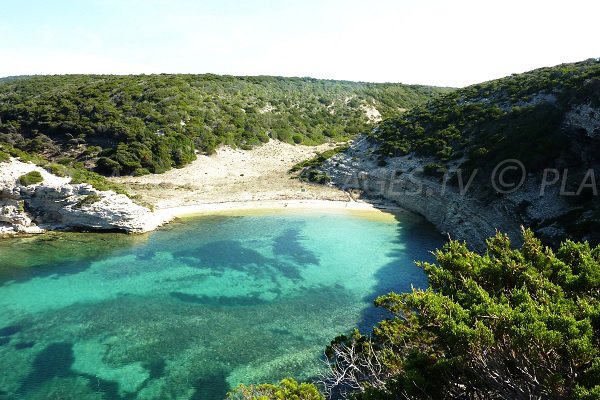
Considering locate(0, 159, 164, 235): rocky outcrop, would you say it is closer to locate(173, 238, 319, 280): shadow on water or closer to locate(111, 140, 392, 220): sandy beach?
locate(111, 140, 392, 220): sandy beach

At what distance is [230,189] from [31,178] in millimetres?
23169

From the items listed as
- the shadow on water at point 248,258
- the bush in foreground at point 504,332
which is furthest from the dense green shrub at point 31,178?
the bush in foreground at point 504,332

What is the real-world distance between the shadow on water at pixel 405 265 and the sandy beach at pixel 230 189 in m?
8.75

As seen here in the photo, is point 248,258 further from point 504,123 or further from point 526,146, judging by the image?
point 504,123

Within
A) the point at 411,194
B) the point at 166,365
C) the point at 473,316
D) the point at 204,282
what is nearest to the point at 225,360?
the point at 166,365

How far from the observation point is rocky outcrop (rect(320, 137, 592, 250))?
1243 inches

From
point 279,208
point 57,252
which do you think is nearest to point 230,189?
point 279,208

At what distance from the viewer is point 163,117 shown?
2810 inches

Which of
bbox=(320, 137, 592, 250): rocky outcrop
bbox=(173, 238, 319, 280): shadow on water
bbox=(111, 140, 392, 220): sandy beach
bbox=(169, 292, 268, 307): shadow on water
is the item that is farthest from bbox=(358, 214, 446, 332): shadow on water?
bbox=(111, 140, 392, 220): sandy beach

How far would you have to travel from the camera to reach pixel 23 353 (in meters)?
19.7

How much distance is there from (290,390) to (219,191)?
42.2 metres

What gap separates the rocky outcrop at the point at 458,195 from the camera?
3158cm

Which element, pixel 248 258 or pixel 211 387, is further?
pixel 248 258

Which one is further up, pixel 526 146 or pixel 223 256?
pixel 526 146
